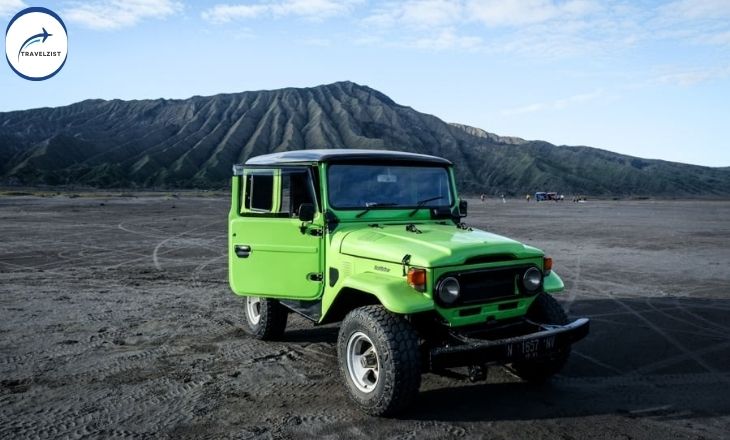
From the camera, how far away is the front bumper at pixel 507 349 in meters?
4.27

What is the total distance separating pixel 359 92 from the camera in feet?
578

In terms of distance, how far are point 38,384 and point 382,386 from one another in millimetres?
3646

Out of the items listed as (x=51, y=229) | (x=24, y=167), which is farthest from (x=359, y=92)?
(x=51, y=229)

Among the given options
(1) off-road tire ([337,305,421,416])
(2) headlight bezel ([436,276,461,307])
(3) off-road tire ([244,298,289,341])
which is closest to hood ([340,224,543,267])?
(2) headlight bezel ([436,276,461,307])

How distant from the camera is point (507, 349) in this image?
14.5 feet

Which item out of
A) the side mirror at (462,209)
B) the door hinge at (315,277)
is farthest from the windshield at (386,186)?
the door hinge at (315,277)

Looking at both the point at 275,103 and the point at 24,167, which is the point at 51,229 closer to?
the point at 24,167

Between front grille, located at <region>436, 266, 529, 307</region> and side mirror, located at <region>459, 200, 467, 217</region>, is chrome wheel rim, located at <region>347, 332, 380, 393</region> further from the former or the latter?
side mirror, located at <region>459, 200, 467, 217</region>

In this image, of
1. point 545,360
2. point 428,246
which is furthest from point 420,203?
point 545,360

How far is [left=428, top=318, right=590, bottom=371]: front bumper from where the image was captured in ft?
14.0

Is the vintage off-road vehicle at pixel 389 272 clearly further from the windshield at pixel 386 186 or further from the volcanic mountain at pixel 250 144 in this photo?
the volcanic mountain at pixel 250 144

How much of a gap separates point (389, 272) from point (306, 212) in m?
1.18

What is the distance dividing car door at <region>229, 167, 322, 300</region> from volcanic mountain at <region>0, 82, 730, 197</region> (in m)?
93.8

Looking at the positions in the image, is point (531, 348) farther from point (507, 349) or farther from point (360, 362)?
point (360, 362)
